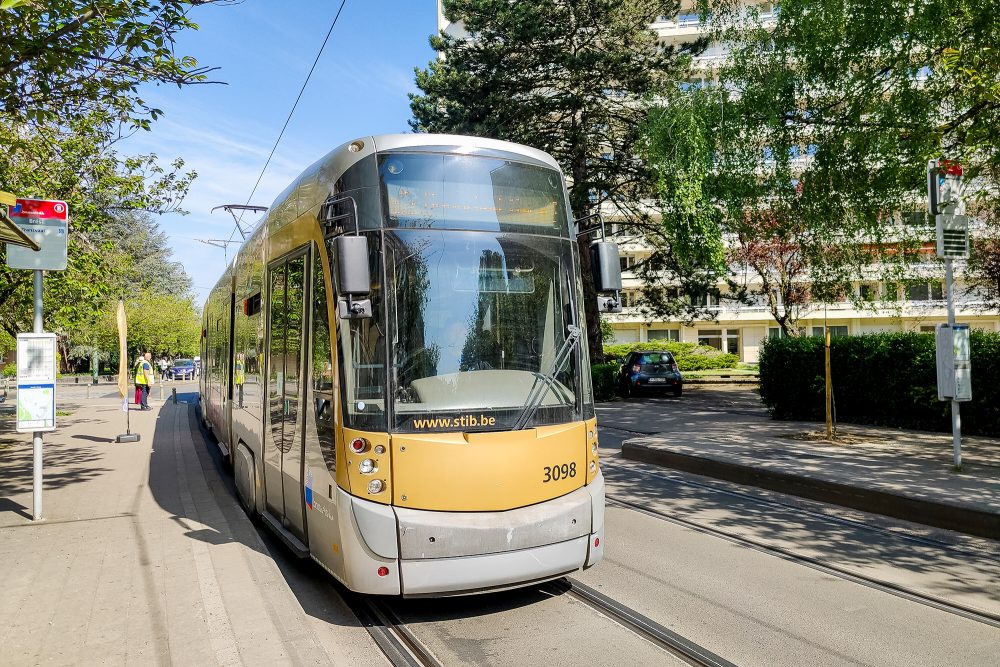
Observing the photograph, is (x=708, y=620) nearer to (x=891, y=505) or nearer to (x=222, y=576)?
(x=222, y=576)

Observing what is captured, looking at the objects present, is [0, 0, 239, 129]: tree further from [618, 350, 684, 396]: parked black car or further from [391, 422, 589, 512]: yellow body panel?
[618, 350, 684, 396]: parked black car

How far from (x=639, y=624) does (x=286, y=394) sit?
3407 millimetres

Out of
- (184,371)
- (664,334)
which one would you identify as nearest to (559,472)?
(664,334)

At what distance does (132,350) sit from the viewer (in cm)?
6650

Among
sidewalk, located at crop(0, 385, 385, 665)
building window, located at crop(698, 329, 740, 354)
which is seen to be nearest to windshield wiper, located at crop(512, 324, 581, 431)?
sidewalk, located at crop(0, 385, 385, 665)

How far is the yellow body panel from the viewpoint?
481 centimetres

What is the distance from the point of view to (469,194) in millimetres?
5410

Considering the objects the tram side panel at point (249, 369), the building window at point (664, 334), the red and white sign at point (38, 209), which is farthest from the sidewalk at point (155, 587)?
the building window at point (664, 334)

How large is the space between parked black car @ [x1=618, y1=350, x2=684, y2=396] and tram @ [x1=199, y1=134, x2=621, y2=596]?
20525 mm

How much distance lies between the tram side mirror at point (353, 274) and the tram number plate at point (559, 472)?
1.61 metres

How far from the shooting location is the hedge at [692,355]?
47.0 metres

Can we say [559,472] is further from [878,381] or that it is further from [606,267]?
[878,381]

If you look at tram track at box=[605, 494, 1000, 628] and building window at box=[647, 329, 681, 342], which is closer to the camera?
tram track at box=[605, 494, 1000, 628]

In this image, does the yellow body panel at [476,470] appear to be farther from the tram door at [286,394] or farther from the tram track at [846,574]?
the tram track at [846,574]
